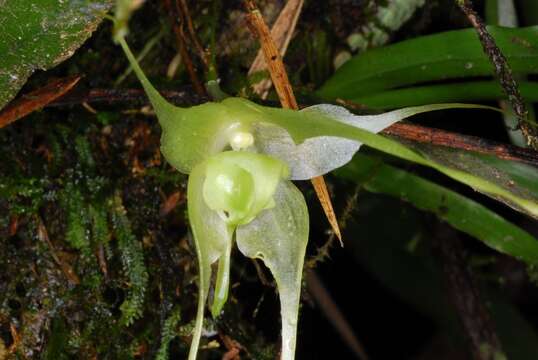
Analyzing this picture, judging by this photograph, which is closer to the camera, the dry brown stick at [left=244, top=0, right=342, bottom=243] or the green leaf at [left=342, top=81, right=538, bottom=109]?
the dry brown stick at [left=244, top=0, right=342, bottom=243]

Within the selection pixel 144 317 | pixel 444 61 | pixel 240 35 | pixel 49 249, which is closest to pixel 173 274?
pixel 144 317

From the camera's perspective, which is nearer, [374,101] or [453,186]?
[374,101]

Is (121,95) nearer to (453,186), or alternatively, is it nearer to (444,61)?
(444,61)

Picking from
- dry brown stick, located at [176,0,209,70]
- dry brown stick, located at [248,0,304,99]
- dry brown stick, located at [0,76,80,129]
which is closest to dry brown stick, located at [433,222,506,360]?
dry brown stick, located at [248,0,304,99]

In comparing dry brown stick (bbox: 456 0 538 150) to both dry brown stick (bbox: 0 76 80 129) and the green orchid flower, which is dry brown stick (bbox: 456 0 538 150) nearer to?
the green orchid flower

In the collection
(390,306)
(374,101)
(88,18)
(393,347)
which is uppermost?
(88,18)
